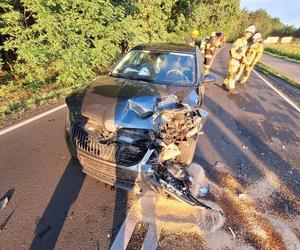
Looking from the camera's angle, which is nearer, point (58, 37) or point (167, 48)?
point (167, 48)

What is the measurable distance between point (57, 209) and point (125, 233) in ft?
2.87

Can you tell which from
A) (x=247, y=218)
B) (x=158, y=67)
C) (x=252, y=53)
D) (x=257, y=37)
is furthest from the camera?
(x=252, y=53)

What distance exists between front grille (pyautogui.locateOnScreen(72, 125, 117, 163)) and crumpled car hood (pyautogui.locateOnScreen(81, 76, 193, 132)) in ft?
0.69

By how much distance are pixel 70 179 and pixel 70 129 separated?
72cm

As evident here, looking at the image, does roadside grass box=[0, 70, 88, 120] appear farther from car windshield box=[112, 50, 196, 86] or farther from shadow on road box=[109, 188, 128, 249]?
shadow on road box=[109, 188, 128, 249]

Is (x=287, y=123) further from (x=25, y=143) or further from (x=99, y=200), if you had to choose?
(x=25, y=143)

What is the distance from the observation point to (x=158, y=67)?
16.2 ft

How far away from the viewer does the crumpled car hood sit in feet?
10.9

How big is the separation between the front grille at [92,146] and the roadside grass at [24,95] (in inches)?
127

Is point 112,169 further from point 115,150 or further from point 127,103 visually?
point 127,103

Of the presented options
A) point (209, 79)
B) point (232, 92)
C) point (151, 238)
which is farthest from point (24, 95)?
point (232, 92)

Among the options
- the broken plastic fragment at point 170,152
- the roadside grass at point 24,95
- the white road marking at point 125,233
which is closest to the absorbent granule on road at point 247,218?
the broken plastic fragment at point 170,152

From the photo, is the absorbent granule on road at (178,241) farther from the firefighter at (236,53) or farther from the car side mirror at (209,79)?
→ the firefighter at (236,53)

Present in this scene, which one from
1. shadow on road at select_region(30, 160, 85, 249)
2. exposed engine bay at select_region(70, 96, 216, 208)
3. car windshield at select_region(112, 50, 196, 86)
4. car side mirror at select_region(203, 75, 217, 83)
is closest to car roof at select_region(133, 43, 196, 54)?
car windshield at select_region(112, 50, 196, 86)
